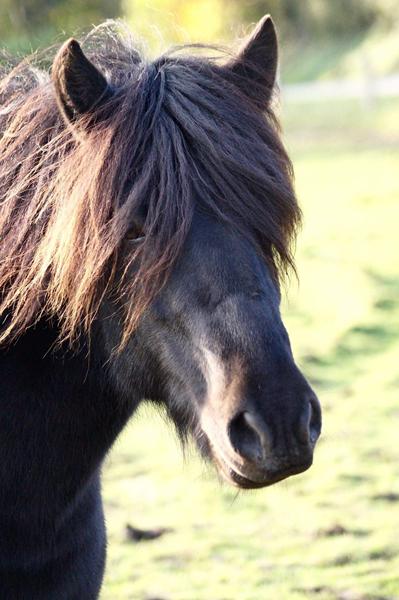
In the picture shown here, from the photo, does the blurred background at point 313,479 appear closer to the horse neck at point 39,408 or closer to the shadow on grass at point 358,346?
the shadow on grass at point 358,346

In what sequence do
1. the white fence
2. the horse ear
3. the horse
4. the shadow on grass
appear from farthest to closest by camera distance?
the white fence → the shadow on grass → the horse ear → the horse

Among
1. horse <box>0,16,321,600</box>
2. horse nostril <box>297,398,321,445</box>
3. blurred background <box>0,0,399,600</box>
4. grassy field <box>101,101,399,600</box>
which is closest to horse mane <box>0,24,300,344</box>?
horse <box>0,16,321,600</box>

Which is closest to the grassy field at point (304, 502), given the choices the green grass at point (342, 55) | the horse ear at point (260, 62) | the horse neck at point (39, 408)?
the horse neck at point (39, 408)

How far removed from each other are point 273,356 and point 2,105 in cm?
134

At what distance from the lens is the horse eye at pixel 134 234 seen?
282 cm

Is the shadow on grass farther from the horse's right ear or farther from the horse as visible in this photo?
the horse's right ear

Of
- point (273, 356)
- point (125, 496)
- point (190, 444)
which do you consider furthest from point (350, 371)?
point (273, 356)

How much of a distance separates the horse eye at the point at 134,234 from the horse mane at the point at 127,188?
0.06 feet

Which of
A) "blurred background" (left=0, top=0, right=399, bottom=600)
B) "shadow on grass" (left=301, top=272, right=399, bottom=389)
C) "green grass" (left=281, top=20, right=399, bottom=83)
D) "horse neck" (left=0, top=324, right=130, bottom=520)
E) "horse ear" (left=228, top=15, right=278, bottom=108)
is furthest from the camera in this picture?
"green grass" (left=281, top=20, right=399, bottom=83)

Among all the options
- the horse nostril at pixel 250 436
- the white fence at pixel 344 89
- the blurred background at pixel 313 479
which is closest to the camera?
the horse nostril at pixel 250 436

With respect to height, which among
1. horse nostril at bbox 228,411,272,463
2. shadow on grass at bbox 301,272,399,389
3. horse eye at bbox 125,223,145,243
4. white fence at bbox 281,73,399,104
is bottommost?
white fence at bbox 281,73,399,104

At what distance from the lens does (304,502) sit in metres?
5.73

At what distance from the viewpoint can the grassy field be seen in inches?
189

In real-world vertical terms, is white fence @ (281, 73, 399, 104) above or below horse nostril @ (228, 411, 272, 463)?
below
